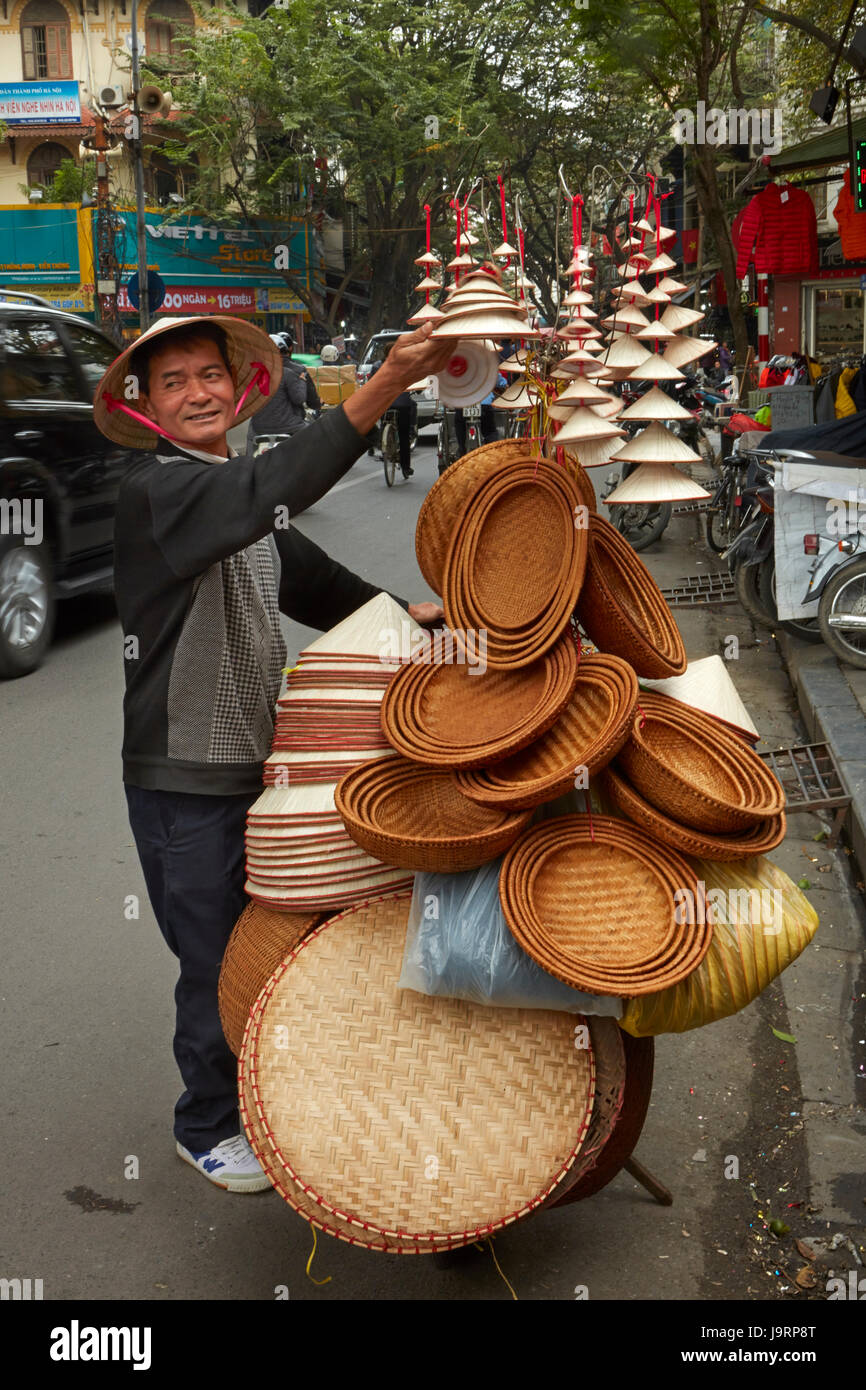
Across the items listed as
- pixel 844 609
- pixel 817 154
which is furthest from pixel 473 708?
pixel 817 154

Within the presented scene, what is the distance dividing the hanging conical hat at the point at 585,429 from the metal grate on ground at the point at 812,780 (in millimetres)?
2796

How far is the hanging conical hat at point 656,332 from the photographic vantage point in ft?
8.35

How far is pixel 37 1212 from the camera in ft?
9.30

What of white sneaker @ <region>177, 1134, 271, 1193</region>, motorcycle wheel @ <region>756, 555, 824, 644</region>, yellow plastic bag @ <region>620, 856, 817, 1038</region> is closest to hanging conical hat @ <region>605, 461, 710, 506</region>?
yellow plastic bag @ <region>620, 856, 817, 1038</region>

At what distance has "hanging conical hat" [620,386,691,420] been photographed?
2506 mm

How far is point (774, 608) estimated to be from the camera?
780cm

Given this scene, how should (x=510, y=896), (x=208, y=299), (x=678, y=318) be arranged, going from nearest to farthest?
(x=510, y=896)
(x=678, y=318)
(x=208, y=299)

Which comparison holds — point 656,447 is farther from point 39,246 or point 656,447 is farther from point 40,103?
point 40,103

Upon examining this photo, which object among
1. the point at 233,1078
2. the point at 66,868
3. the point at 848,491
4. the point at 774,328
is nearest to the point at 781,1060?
the point at 233,1078

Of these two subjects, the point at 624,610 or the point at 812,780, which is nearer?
the point at 624,610

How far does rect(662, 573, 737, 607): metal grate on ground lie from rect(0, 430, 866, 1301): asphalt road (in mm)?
4228

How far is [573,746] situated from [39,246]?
34214 millimetres

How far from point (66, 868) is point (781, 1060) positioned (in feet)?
8.80

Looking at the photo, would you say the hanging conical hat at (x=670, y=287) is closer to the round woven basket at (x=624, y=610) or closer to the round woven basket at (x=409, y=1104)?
the round woven basket at (x=624, y=610)
